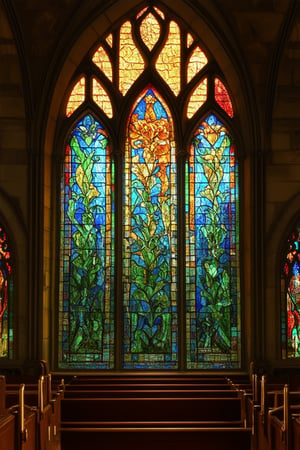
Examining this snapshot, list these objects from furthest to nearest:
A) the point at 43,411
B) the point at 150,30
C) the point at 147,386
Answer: the point at 150,30
the point at 147,386
the point at 43,411

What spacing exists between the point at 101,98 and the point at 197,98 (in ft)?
5.12

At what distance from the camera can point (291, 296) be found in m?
13.3

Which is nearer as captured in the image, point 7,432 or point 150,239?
Result: point 7,432

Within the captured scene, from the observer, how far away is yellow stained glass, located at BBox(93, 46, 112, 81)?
14250 millimetres

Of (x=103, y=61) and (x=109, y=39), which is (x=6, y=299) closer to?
(x=103, y=61)

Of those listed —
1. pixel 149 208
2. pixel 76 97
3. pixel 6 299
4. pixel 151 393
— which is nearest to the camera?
pixel 151 393

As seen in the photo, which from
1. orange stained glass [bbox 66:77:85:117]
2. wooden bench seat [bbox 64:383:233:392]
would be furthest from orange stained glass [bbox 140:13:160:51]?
wooden bench seat [bbox 64:383:233:392]

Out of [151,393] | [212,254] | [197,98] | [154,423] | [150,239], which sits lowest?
[154,423]

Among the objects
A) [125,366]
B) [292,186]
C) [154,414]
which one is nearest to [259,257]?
[292,186]

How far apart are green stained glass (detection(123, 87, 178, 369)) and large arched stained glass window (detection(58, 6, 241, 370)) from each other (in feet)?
0.05

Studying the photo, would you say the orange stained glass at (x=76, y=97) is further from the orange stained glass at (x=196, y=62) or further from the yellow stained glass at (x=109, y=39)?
the orange stained glass at (x=196, y=62)

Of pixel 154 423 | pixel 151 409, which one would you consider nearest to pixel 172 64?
pixel 151 409

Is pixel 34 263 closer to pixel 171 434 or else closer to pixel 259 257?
pixel 259 257

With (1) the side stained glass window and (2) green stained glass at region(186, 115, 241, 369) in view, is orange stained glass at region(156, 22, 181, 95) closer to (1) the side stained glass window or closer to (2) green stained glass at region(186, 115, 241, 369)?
(2) green stained glass at region(186, 115, 241, 369)
